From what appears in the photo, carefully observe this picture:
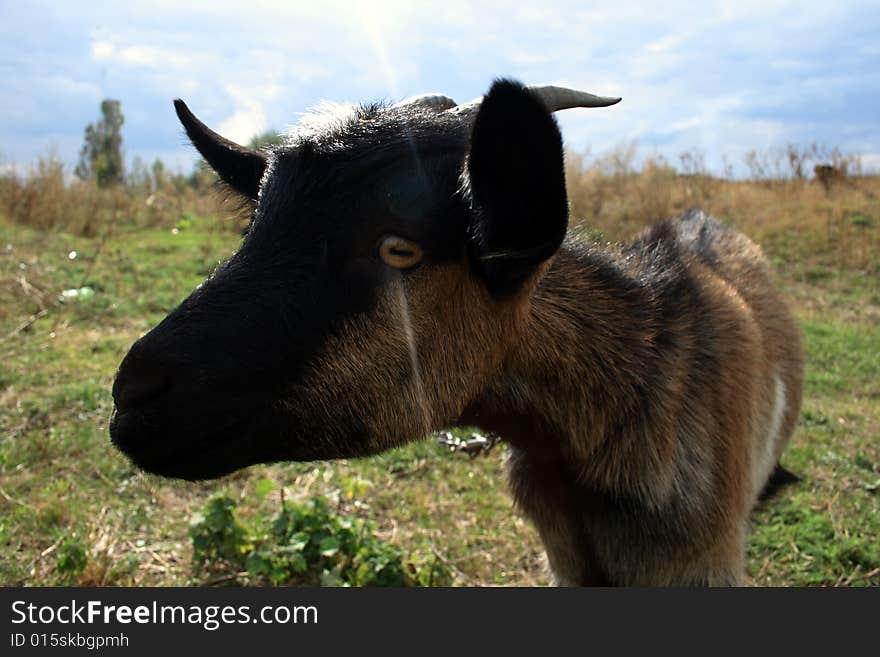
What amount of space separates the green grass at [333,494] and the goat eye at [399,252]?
8.96 feet

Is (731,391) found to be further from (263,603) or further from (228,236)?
(228,236)

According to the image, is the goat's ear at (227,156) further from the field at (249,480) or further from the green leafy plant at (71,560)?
the green leafy plant at (71,560)

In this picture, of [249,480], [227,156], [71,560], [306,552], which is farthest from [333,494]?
[227,156]

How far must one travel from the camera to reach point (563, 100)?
2.79 metres

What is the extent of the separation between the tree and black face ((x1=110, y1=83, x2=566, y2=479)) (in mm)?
19462

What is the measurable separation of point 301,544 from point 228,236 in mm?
12443

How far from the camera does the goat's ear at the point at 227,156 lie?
3.20 meters

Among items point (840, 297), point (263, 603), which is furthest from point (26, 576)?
point (840, 297)

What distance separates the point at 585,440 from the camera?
3033 mm

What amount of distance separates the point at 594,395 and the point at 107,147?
21580 millimetres

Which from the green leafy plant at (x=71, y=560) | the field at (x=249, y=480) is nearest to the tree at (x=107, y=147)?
the field at (x=249, y=480)

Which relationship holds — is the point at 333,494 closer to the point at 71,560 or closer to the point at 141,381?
the point at 71,560

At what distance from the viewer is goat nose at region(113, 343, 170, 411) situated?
7.25 ft

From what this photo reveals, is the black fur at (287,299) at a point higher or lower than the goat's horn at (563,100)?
lower
